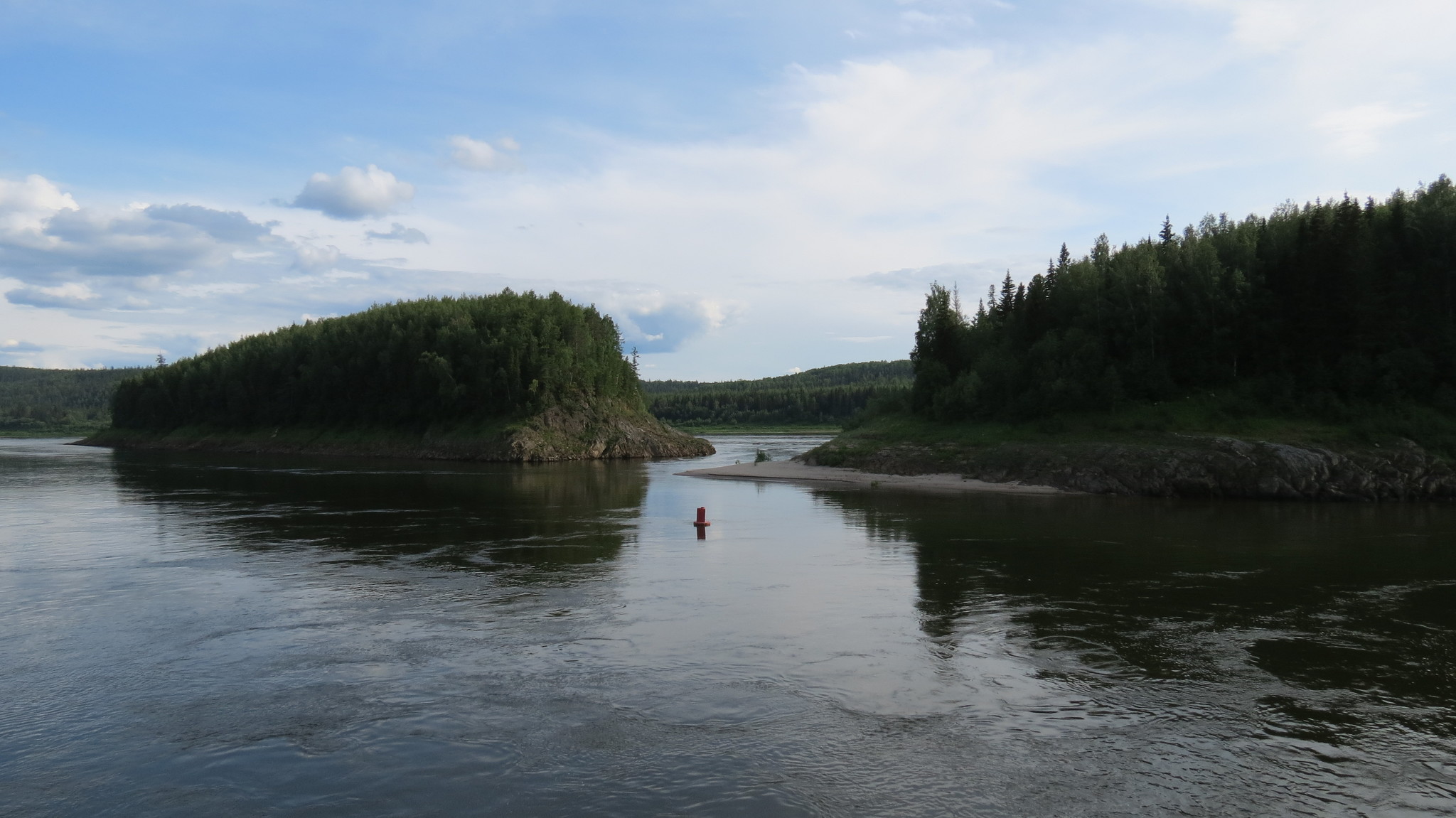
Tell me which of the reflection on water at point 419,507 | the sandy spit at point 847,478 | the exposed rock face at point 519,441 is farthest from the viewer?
the exposed rock face at point 519,441

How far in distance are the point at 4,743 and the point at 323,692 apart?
12.7 feet

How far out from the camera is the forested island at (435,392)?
323 feet

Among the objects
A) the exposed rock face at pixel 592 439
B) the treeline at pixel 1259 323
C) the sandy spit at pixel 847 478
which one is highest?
the treeline at pixel 1259 323

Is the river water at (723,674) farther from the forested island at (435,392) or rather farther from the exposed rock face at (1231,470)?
the forested island at (435,392)

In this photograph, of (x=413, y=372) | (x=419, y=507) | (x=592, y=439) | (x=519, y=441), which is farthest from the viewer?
(x=413, y=372)

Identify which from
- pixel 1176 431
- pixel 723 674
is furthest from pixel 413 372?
pixel 723 674

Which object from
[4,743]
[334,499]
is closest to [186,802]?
[4,743]

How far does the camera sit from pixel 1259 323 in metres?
59.3

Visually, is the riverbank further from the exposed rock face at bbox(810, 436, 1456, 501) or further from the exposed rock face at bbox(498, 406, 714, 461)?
the exposed rock face at bbox(498, 406, 714, 461)

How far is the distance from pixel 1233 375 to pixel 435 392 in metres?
83.3

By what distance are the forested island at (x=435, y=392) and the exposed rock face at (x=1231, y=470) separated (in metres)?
54.5

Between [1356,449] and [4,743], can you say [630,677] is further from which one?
[1356,449]

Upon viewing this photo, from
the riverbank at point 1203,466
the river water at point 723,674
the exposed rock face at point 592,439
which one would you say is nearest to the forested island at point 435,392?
the exposed rock face at point 592,439

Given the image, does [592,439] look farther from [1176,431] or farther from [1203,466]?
[1203,466]
